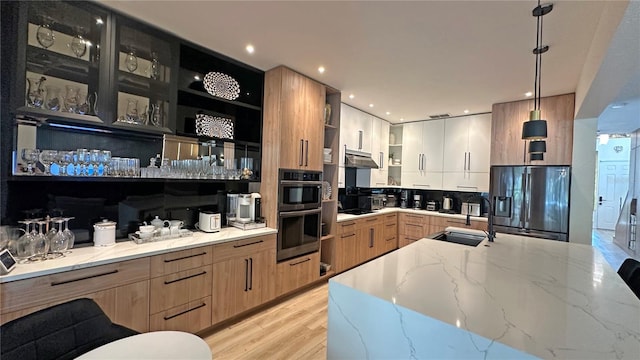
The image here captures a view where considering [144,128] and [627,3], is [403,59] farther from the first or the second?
[144,128]

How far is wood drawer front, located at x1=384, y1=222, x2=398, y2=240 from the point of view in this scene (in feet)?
15.4

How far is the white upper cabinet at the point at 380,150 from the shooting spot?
480cm

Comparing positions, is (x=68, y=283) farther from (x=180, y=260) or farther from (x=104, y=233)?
(x=180, y=260)

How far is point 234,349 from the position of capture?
2.15m

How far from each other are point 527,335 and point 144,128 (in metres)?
2.67

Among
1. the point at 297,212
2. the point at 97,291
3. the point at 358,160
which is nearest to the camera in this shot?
the point at 97,291

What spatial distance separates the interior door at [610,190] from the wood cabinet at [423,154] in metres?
7.56

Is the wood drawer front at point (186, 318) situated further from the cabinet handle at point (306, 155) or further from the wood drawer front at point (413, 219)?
the wood drawer front at point (413, 219)

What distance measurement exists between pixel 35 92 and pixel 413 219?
16.2 feet

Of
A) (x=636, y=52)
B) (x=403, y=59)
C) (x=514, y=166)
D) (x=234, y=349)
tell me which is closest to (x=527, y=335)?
(x=636, y=52)

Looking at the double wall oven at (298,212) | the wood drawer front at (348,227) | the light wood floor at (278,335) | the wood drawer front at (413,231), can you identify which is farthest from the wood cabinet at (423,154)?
the light wood floor at (278,335)

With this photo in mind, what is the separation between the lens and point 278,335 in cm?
237

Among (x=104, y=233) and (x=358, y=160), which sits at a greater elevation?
(x=358, y=160)

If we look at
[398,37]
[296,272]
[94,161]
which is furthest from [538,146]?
[94,161]
